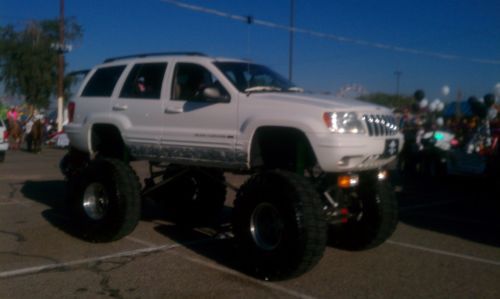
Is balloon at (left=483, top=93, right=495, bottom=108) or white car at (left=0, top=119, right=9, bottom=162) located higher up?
balloon at (left=483, top=93, right=495, bottom=108)

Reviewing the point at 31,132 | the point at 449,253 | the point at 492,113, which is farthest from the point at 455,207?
the point at 31,132

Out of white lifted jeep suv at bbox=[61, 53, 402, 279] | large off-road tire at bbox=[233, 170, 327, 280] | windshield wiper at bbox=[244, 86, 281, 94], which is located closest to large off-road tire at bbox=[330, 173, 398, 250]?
white lifted jeep suv at bbox=[61, 53, 402, 279]

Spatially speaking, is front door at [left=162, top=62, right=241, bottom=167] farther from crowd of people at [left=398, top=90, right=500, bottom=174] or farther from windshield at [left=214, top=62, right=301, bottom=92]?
crowd of people at [left=398, top=90, right=500, bottom=174]

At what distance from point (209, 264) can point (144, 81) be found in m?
2.76

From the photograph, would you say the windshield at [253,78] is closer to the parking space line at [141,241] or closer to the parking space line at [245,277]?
the parking space line at [245,277]

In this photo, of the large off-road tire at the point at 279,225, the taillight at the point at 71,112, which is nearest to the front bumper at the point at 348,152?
the large off-road tire at the point at 279,225

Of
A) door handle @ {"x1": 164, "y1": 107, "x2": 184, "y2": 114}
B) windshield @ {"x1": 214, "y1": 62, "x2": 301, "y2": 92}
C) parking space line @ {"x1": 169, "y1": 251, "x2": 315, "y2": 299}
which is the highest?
windshield @ {"x1": 214, "y1": 62, "x2": 301, "y2": 92}

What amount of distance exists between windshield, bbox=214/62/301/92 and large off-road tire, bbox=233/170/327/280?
48.1 inches

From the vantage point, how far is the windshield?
6.90 meters

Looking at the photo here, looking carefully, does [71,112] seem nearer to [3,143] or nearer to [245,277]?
[245,277]

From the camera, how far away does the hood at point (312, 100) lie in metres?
6.11

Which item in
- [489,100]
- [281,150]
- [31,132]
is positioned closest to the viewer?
[281,150]

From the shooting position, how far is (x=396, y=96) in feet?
57.8

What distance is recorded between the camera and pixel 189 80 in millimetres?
7480
